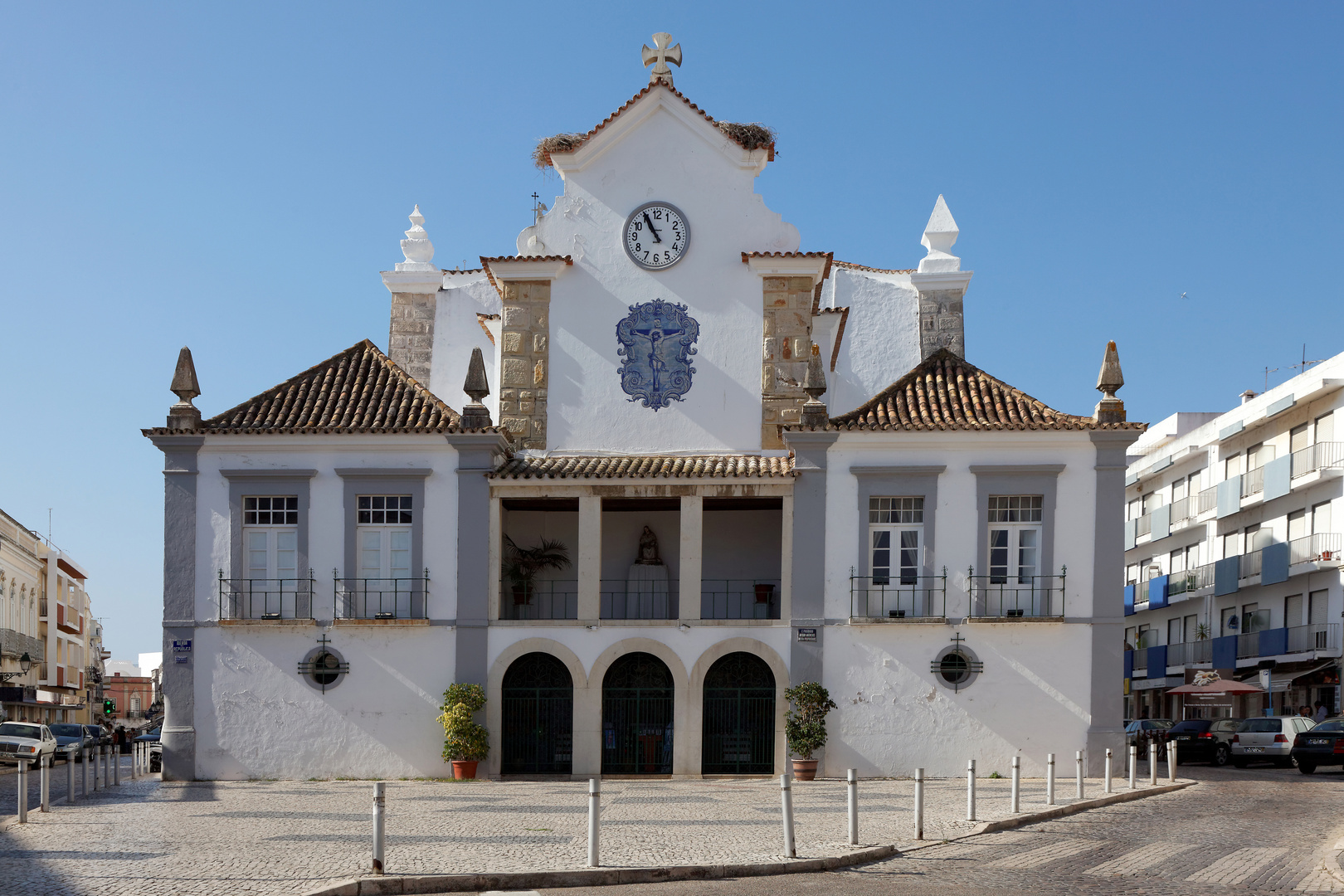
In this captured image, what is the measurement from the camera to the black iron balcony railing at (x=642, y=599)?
28.4 meters

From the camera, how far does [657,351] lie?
2831 centimetres

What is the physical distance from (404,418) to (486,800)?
342 inches

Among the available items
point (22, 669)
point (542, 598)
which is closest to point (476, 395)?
point (542, 598)

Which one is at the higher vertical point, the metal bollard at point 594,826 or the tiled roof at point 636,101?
the tiled roof at point 636,101

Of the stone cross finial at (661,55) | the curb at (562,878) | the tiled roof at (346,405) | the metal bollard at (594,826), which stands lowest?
the curb at (562,878)

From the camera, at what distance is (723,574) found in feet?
94.8

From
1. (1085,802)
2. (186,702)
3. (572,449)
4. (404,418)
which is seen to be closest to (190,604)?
(186,702)

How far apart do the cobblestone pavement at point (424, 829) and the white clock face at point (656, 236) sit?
10.6m

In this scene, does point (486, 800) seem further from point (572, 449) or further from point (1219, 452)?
point (1219, 452)

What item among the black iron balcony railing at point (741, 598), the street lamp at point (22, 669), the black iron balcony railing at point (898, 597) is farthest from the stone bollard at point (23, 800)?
the street lamp at point (22, 669)

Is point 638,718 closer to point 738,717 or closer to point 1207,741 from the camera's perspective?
point 738,717

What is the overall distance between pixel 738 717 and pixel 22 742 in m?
18.7

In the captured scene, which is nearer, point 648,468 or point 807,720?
point 807,720

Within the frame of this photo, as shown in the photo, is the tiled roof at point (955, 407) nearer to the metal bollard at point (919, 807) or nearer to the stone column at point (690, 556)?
the stone column at point (690, 556)
